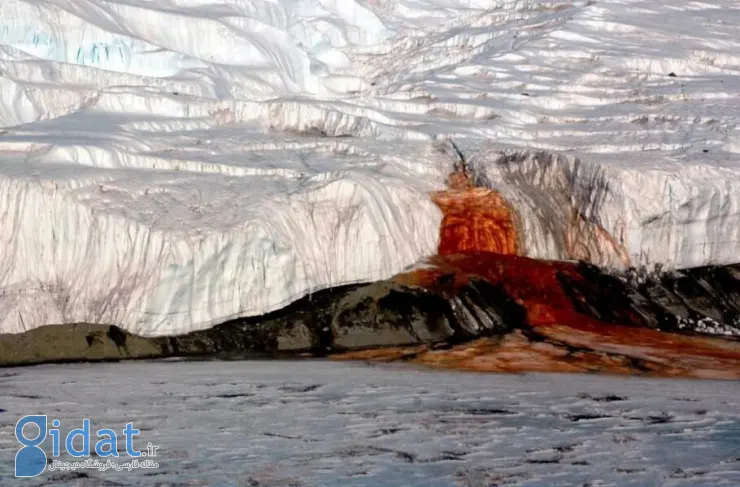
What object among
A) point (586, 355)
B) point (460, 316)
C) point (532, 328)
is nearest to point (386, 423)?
point (586, 355)

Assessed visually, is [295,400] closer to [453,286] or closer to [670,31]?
[453,286]

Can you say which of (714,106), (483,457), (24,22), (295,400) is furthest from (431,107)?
(483,457)

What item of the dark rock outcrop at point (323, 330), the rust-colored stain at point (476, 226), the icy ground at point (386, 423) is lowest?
the icy ground at point (386, 423)

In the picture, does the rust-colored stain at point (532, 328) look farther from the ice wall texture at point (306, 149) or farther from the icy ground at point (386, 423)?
the icy ground at point (386, 423)

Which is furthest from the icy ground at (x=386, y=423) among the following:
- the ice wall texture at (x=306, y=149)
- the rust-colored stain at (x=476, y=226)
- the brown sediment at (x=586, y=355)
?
the rust-colored stain at (x=476, y=226)

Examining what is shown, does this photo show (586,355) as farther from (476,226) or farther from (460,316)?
(476,226)
